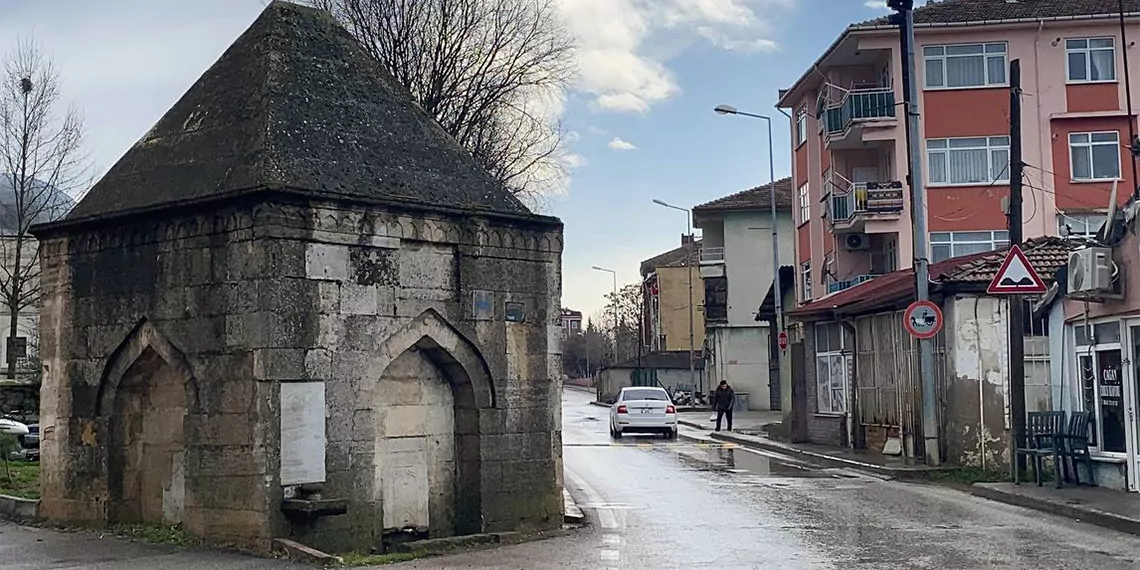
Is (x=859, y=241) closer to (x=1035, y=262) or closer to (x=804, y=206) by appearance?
(x=804, y=206)

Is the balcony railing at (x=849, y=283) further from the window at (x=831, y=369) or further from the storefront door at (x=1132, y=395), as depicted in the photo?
the storefront door at (x=1132, y=395)

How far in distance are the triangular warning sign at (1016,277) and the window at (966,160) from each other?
1882 centimetres

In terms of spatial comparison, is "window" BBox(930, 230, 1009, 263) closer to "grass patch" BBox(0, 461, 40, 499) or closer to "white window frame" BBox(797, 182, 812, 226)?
"white window frame" BBox(797, 182, 812, 226)

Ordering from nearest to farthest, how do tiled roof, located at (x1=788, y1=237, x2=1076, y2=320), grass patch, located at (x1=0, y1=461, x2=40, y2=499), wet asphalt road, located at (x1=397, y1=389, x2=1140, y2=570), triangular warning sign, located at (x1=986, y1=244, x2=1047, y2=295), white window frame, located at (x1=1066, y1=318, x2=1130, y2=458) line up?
wet asphalt road, located at (x1=397, y1=389, x2=1140, y2=570) → white window frame, located at (x1=1066, y1=318, x2=1130, y2=458) → grass patch, located at (x1=0, y1=461, x2=40, y2=499) → triangular warning sign, located at (x1=986, y1=244, x2=1047, y2=295) → tiled roof, located at (x1=788, y1=237, x2=1076, y2=320)

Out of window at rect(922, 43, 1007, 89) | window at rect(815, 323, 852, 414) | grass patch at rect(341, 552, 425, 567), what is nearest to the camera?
grass patch at rect(341, 552, 425, 567)

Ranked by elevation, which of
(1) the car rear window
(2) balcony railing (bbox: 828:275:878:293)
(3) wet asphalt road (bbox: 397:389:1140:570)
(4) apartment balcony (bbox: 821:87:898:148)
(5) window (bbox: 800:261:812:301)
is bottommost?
(3) wet asphalt road (bbox: 397:389:1140:570)

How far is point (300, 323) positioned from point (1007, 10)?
103 feet

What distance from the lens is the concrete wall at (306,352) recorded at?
11.9 metres

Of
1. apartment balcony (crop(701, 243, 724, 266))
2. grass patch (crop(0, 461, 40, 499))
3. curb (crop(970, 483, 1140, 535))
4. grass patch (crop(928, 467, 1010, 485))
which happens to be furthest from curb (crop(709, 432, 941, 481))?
apartment balcony (crop(701, 243, 724, 266))

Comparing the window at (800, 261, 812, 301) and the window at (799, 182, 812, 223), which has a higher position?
the window at (799, 182, 812, 223)

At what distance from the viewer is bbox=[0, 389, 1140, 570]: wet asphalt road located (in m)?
11.5

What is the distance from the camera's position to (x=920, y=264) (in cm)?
2261

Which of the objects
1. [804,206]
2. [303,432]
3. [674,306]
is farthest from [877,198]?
[674,306]

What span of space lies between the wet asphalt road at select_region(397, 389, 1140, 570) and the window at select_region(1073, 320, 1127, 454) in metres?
2.01
